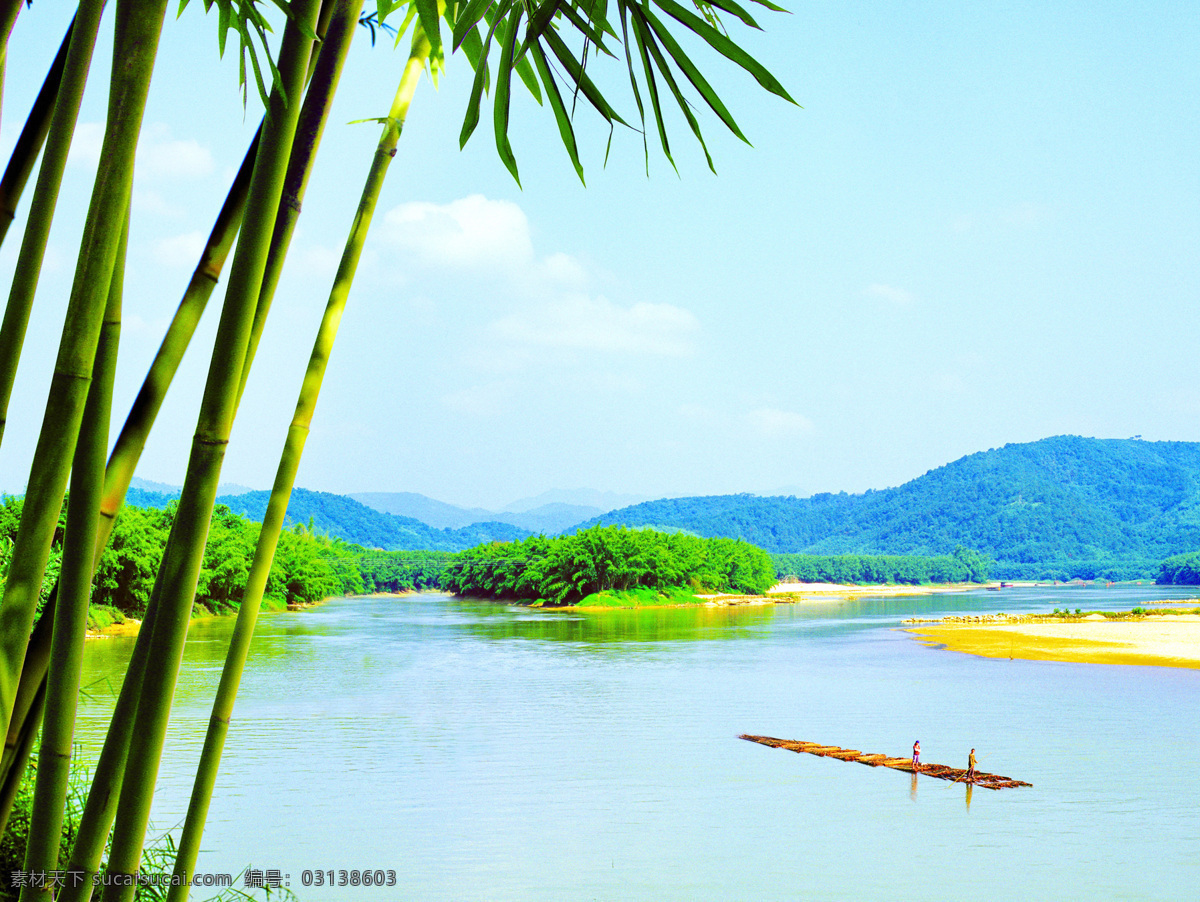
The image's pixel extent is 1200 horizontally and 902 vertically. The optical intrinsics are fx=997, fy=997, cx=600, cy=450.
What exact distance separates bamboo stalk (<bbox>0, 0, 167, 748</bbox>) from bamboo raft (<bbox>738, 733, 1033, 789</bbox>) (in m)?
10.7

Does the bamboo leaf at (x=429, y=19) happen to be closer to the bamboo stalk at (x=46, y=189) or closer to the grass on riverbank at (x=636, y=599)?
the bamboo stalk at (x=46, y=189)

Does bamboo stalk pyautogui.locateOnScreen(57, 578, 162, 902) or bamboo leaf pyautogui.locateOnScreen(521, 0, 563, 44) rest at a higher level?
bamboo leaf pyautogui.locateOnScreen(521, 0, 563, 44)

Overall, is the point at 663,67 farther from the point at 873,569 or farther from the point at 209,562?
the point at 873,569

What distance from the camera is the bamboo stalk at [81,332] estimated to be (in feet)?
4.66

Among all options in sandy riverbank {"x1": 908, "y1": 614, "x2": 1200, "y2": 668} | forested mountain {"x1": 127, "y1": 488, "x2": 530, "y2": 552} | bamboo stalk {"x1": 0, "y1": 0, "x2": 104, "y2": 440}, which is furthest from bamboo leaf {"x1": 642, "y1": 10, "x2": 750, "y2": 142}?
forested mountain {"x1": 127, "y1": 488, "x2": 530, "y2": 552}

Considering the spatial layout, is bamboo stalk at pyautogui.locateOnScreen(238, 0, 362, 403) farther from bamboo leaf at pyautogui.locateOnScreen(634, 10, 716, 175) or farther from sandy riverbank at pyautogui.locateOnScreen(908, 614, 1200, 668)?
sandy riverbank at pyautogui.locateOnScreen(908, 614, 1200, 668)

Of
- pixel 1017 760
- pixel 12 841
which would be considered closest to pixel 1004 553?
pixel 1017 760

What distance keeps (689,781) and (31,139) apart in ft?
33.6

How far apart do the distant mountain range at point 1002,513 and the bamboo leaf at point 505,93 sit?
13127 centimetres

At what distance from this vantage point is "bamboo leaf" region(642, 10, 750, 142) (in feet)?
5.18

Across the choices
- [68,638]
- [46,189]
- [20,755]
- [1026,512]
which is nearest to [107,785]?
[68,638]

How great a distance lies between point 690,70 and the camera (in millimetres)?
1611

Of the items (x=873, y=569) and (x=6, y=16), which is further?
(x=873, y=569)

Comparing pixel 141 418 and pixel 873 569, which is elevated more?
pixel 141 418
